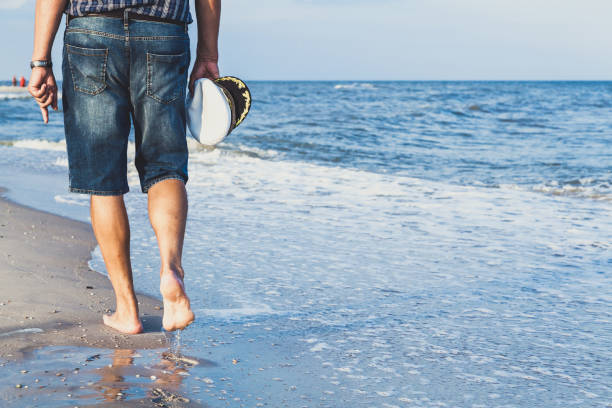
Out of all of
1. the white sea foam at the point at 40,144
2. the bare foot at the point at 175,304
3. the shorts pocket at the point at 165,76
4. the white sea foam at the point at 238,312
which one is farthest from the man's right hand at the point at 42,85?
the white sea foam at the point at 40,144

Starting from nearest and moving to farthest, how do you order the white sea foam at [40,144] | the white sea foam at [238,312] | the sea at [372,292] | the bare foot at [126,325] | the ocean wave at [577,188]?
1. the sea at [372,292]
2. the bare foot at [126,325]
3. the white sea foam at [238,312]
4. the ocean wave at [577,188]
5. the white sea foam at [40,144]

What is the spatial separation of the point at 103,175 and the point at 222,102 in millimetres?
482

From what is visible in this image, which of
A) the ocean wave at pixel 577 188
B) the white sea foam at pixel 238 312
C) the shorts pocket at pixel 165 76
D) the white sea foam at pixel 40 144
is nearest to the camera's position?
the shorts pocket at pixel 165 76

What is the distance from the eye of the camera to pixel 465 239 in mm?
4234

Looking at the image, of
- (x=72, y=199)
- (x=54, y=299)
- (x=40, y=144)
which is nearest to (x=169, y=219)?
(x=54, y=299)

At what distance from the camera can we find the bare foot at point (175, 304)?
7.02ft

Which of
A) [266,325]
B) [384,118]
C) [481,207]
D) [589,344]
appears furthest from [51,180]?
[384,118]

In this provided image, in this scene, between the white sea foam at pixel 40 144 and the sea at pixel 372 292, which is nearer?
the sea at pixel 372 292

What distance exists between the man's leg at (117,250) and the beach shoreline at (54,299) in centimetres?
5

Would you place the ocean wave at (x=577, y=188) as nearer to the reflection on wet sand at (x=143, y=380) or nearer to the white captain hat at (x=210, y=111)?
A: the white captain hat at (x=210, y=111)

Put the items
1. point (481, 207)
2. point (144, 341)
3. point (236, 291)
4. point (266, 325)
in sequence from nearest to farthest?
point (144, 341) → point (266, 325) → point (236, 291) → point (481, 207)

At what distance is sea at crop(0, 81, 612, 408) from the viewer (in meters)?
2.04

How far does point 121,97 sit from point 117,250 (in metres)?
0.56

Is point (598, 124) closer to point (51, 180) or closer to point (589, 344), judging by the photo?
point (51, 180)
